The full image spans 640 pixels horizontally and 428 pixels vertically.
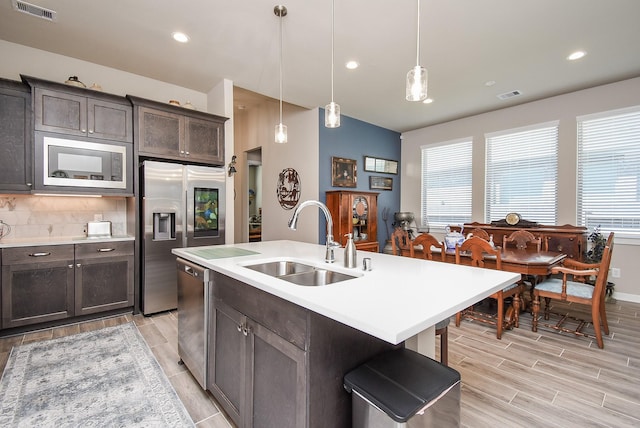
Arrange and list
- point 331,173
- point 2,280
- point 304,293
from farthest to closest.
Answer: point 331,173
point 2,280
point 304,293

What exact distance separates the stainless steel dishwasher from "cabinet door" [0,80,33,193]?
208cm

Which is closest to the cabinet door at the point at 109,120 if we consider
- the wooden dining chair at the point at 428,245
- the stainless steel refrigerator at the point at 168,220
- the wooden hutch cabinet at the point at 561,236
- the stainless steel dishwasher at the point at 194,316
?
the stainless steel refrigerator at the point at 168,220

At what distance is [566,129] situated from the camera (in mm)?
4309

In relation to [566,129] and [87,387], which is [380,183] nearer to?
[566,129]

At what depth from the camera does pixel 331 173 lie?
5.05 meters

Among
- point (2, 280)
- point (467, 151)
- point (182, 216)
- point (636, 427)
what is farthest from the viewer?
point (467, 151)

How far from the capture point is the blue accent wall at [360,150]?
495 cm

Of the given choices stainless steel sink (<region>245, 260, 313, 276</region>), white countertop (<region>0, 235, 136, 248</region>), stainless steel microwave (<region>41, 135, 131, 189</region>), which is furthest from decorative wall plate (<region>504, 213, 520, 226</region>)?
stainless steel microwave (<region>41, 135, 131, 189</region>)

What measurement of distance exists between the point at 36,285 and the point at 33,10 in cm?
252

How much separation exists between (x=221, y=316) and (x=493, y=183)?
5.08 m

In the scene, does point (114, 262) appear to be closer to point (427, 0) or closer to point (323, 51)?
point (323, 51)

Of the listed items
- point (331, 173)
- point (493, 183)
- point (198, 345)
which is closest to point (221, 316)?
point (198, 345)

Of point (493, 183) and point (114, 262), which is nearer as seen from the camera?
point (114, 262)

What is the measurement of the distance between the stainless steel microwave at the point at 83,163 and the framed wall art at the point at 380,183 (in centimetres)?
406
